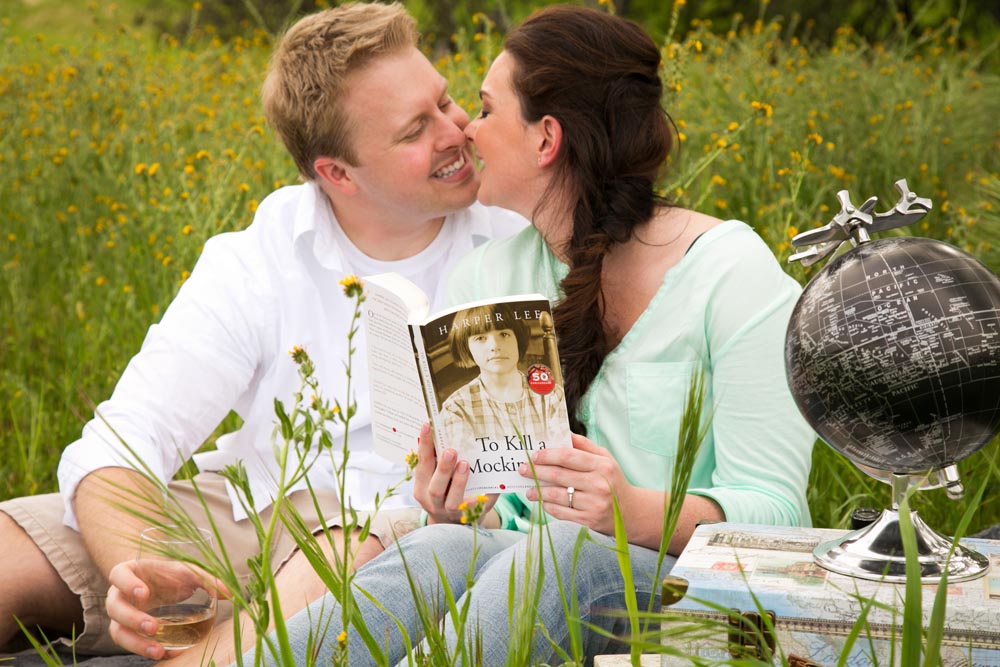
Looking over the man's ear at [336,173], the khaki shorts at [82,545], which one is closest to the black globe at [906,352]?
the khaki shorts at [82,545]

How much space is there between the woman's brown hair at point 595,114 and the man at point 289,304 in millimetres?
456

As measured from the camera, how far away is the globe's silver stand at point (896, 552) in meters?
1.59

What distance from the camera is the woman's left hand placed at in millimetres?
1926

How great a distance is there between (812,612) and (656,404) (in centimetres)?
78

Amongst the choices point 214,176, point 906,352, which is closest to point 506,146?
point 906,352

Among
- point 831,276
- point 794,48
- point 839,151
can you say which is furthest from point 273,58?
point 794,48

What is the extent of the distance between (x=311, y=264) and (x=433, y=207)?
328 millimetres

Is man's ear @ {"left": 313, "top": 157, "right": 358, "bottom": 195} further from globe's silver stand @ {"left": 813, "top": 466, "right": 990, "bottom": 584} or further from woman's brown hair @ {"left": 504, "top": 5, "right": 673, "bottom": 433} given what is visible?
globe's silver stand @ {"left": 813, "top": 466, "right": 990, "bottom": 584}

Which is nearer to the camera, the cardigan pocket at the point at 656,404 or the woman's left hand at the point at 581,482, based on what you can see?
the woman's left hand at the point at 581,482

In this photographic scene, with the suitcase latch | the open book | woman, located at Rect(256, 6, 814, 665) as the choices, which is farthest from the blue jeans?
the suitcase latch

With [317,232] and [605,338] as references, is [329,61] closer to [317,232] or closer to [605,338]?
[317,232]

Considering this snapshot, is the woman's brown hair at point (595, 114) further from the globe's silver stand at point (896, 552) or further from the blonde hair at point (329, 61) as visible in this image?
the globe's silver stand at point (896, 552)

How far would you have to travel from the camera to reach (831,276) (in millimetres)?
1646

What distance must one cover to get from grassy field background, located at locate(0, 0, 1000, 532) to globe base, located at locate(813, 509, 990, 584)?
126 centimetres
